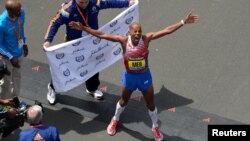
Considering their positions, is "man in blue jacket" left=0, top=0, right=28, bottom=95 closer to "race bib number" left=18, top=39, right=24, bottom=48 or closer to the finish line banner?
"race bib number" left=18, top=39, right=24, bottom=48

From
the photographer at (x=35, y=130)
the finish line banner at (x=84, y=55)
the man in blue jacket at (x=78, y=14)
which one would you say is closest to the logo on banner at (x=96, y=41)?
the finish line banner at (x=84, y=55)

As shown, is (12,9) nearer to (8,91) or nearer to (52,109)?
(8,91)

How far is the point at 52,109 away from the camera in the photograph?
787 cm

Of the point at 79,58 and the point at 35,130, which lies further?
the point at 79,58

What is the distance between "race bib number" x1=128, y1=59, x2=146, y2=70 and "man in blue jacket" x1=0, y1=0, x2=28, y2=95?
5.61ft

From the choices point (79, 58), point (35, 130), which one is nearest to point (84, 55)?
point (79, 58)

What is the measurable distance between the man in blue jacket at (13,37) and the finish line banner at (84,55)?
0.49 metres

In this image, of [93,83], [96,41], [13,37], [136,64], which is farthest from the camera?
[93,83]

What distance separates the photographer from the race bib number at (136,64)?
666cm

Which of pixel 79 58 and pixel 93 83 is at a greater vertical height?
pixel 79 58

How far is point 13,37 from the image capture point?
22.7 ft

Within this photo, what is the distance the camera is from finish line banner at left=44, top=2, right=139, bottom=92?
7.18 meters

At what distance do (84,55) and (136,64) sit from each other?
1093 mm

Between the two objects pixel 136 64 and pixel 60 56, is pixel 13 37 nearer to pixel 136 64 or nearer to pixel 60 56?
pixel 60 56
